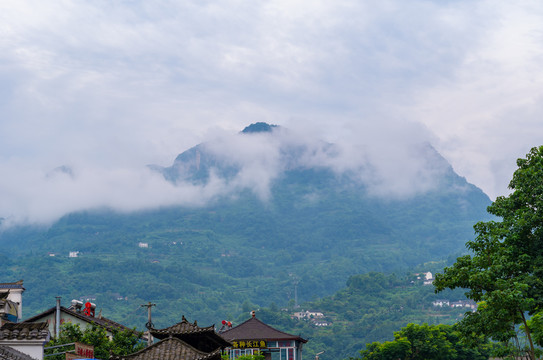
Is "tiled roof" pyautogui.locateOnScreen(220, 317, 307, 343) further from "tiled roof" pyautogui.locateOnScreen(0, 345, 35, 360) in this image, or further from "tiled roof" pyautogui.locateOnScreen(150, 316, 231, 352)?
"tiled roof" pyautogui.locateOnScreen(0, 345, 35, 360)

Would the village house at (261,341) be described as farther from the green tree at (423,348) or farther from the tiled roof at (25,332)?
the tiled roof at (25,332)

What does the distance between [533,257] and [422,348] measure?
48039 millimetres

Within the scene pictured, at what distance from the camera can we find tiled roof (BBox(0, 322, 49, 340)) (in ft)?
84.9

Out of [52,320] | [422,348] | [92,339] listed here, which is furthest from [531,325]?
[422,348]

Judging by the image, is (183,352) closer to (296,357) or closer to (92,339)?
(92,339)

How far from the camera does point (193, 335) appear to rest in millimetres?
27531

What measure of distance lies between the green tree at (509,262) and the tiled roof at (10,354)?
58.2 ft

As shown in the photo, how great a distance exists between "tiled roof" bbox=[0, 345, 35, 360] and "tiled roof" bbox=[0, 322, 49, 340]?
63cm

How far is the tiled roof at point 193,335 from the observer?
26559 millimetres

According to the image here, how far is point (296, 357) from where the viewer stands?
7312 cm

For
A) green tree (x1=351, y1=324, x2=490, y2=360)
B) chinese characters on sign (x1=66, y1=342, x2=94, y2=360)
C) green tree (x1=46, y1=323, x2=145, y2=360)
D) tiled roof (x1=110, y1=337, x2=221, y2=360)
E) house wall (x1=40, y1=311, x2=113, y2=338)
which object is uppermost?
house wall (x1=40, y1=311, x2=113, y2=338)

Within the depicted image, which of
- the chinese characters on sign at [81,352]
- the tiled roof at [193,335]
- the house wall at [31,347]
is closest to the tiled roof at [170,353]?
the tiled roof at [193,335]

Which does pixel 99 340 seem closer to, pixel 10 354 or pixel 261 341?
pixel 261 341

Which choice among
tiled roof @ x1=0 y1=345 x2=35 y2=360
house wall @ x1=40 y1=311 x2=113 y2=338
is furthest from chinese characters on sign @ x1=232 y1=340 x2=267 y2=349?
tiled roof @ x1=0 y1=345 x2=35 y2=360
